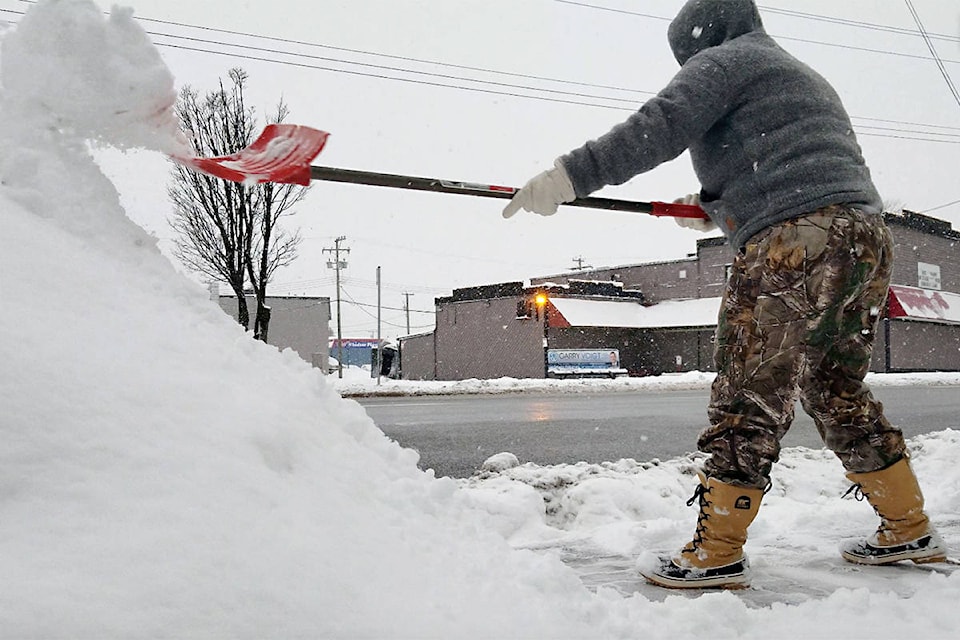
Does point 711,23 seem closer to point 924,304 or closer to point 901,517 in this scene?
point 901,517

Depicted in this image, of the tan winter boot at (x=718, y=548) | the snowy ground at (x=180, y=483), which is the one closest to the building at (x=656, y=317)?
the tan winter boot at (x=718, y=548)

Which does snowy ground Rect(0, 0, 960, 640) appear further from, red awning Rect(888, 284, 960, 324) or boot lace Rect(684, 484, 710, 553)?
red awning Rect(888, 284, 960, 324)

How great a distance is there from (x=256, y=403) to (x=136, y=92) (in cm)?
107

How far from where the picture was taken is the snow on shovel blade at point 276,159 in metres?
2.32

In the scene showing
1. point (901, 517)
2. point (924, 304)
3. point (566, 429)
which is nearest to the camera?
point (901, 517)

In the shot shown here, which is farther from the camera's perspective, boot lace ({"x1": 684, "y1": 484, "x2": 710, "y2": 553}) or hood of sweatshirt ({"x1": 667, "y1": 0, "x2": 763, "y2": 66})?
hood of sweatshirt ({"x1": 667, "y1": 0, "x2": 763, "y2": 66})

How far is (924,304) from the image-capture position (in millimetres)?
28844

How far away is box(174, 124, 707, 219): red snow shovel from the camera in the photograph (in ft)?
7.75

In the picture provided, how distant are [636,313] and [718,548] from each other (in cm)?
2897

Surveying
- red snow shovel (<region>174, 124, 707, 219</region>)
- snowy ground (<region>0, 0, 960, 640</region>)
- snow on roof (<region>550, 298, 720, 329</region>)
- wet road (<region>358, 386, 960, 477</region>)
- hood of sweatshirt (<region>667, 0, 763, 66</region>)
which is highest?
snow on roof (<region>550, 298, 720, 329</region>)

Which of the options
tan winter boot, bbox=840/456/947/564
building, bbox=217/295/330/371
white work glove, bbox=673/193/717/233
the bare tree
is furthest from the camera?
building, bbox=217/295/330/371

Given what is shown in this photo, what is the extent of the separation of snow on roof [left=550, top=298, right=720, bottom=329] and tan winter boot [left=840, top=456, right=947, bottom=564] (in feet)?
82.3

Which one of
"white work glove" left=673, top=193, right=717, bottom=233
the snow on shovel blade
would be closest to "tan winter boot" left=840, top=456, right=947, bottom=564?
"white work glove" left=673, top=193, right=717, bottom=233

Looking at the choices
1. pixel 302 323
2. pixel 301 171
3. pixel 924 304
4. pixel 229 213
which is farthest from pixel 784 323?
pixel 302 323
